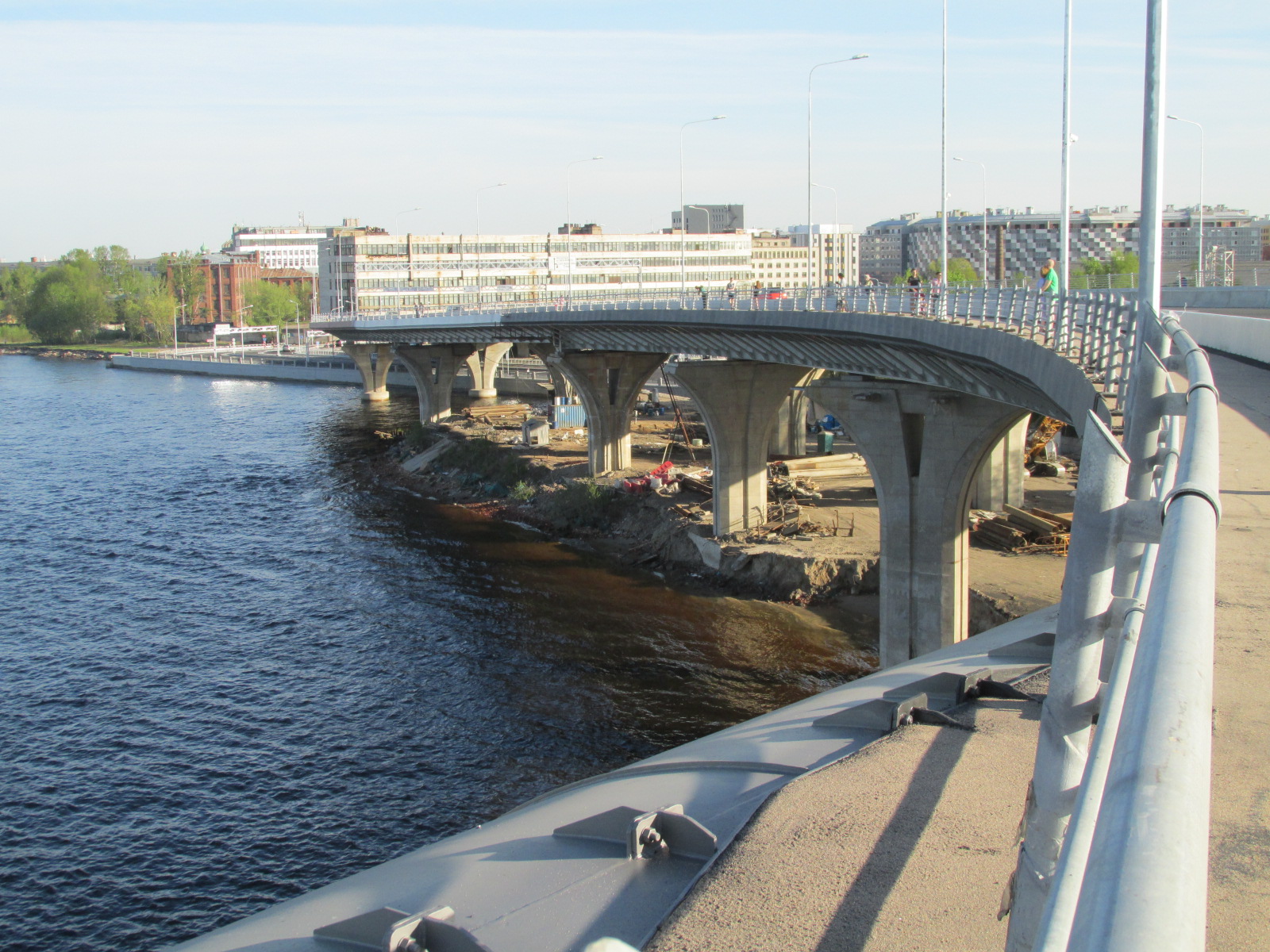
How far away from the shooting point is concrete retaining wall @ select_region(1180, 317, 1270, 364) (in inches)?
1000

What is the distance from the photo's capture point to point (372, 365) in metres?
116

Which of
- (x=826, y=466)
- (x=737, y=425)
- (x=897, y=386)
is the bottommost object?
(x=826, y=466)

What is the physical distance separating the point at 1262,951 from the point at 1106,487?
2.36m

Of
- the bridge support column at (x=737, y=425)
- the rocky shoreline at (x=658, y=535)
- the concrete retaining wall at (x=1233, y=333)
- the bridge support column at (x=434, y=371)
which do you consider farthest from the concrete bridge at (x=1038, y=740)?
the bridge support column at (x=434, y=371)

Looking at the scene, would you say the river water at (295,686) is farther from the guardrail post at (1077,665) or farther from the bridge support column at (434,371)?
the bridge support column at (434,371)

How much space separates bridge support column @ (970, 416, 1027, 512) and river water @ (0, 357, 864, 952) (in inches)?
458

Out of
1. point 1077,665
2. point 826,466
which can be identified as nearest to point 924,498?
point 826,466

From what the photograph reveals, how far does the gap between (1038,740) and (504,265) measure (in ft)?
484

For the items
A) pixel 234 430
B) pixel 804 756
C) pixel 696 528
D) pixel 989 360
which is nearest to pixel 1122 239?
pixel 234 430

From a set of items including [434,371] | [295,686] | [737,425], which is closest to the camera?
[295,686]

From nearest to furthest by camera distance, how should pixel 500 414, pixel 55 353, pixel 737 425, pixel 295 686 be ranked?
pixel 295 686 < pixel 737 425 < pixel 500 414 < pixel 55 353

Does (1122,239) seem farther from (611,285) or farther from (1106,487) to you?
(1106,487)

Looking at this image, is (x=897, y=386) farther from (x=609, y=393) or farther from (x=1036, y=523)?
(x=609, y=393)

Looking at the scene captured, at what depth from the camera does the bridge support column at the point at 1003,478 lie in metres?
43.5
